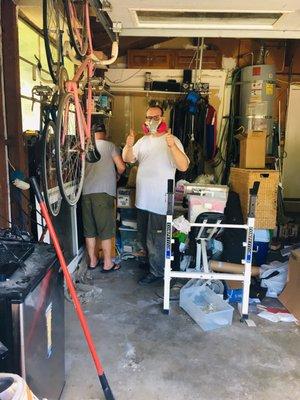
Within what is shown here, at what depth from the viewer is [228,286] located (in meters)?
3.14

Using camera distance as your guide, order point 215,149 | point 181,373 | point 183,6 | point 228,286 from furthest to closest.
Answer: point 215,149 < point 228,286 < point 183,6 < point 181,373

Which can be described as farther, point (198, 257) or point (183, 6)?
point (198, 257)

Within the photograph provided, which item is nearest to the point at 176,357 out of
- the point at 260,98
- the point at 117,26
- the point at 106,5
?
the point at 106,5

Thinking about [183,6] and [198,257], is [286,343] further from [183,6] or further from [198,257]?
[183,6]

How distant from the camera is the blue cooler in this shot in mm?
3598

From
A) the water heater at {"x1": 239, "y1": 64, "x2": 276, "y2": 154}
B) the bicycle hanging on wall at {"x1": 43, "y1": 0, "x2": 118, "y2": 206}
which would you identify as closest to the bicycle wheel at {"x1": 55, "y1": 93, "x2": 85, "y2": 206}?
the bicycle hanging on wall at {"x1": 43, "y1": 0, "x2": 118, "y2": 206}

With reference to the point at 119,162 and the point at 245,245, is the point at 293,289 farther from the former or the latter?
the point at 119,162

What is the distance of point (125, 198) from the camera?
4035 mm

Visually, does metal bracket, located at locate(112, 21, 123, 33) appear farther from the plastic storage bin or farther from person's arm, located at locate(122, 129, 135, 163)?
the plastic storage bin

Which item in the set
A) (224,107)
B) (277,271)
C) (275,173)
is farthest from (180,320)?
(224,107)

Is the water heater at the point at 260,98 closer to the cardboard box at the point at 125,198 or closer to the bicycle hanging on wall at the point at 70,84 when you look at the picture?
the cardboard box at the point at 125,198

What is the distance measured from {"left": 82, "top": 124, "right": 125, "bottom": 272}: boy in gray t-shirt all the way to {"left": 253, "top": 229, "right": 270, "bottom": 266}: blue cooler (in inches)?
57.1

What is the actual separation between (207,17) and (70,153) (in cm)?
149

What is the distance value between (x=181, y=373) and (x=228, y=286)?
1123 millimetres
